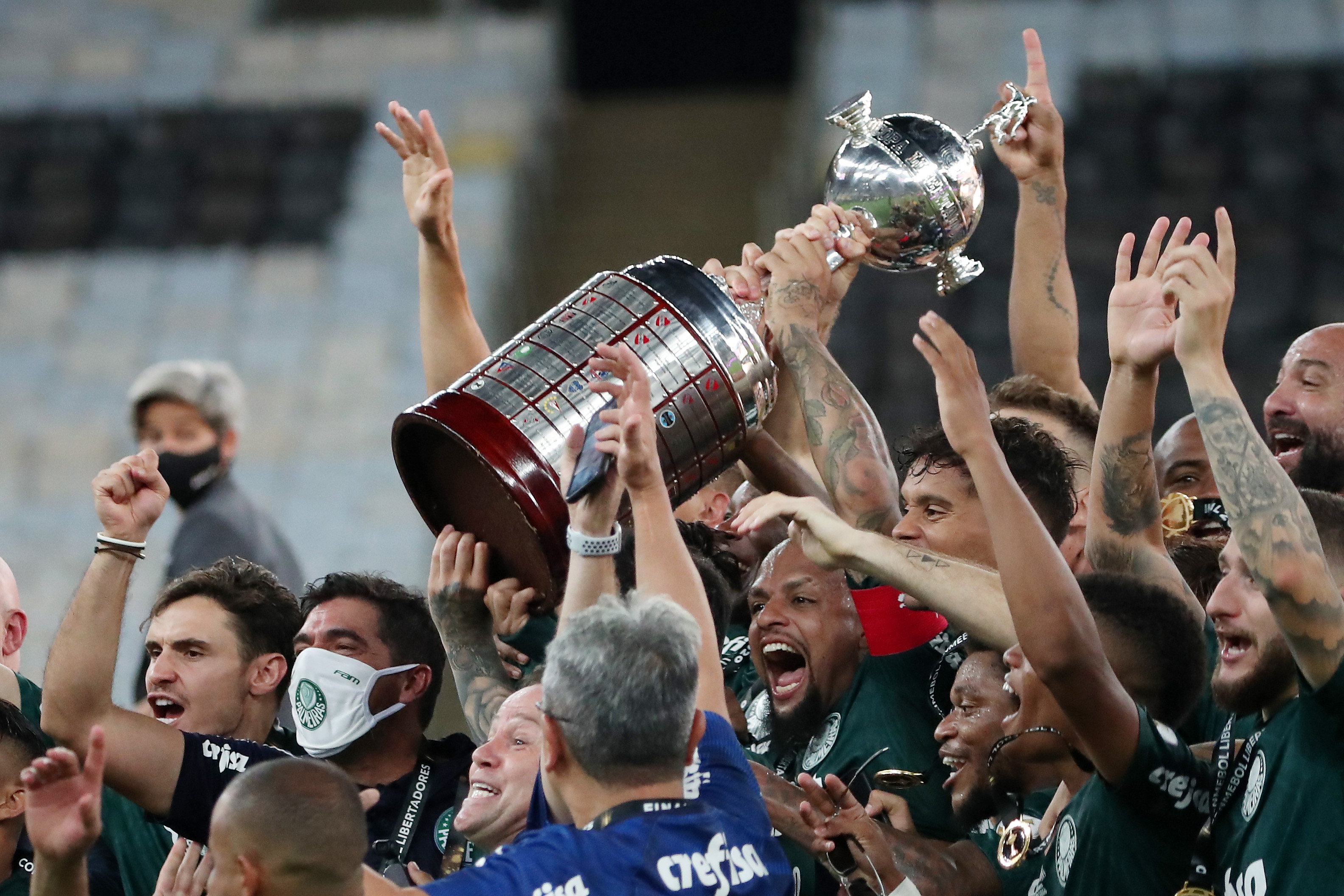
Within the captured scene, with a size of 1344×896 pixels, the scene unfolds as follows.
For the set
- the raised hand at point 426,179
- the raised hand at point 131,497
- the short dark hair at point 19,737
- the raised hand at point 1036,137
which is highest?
the raised hand at point 1036,137

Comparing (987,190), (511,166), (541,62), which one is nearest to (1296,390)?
(987,190)

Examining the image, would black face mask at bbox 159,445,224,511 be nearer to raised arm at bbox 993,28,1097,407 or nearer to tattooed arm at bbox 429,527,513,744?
tattooed arm at bbox 429,527,513,744

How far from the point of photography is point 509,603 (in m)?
2.95

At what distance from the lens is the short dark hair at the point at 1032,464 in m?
3.31

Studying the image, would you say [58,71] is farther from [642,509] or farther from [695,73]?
[642,509]

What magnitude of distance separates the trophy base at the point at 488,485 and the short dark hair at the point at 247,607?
1.86 ft

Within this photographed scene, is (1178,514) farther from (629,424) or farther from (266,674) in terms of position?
(266,674)

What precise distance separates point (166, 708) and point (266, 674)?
0.63 ft

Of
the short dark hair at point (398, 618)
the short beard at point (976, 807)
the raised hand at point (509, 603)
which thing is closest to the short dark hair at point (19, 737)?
the short dark hair at point (398, 618)

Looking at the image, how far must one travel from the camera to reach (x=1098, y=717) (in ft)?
8.55

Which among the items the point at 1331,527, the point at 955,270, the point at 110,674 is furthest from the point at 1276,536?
the point at 110,674

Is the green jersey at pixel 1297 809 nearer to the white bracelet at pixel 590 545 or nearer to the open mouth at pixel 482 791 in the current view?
the white bracelet at pixel 590 545

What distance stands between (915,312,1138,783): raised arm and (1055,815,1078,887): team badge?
0.47 ft

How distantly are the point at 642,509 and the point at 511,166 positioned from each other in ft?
27.2
